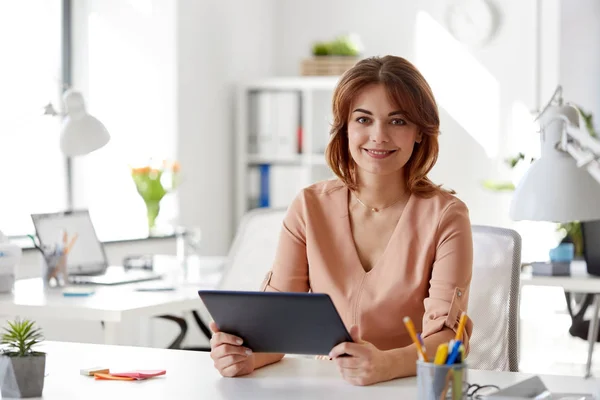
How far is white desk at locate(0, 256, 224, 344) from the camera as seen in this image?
2.90 m

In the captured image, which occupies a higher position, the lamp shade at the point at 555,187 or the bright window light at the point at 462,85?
the bright window light at the point at 462,85

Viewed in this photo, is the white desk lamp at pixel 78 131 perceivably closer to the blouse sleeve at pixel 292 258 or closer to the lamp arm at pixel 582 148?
the blouse sleeve at pixel 292 258

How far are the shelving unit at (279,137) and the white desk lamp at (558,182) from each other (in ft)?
12.9

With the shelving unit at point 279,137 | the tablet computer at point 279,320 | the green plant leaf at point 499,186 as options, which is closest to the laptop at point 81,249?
the tablet computer at point 279,320

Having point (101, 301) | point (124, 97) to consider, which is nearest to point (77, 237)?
point (101, 301)

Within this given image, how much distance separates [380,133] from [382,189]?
0.49 ft

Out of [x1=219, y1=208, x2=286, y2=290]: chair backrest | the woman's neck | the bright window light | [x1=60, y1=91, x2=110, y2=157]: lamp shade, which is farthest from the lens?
the bright window light

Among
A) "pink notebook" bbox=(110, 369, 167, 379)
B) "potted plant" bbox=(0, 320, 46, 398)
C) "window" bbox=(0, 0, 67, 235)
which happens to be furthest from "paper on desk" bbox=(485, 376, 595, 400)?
"window" bbox=(0, 0, 67, 235)

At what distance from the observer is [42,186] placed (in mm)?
4504

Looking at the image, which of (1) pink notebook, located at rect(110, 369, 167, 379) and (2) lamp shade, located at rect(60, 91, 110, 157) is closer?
(1) pink notebook, located at rect(110, 369, 167, 379)

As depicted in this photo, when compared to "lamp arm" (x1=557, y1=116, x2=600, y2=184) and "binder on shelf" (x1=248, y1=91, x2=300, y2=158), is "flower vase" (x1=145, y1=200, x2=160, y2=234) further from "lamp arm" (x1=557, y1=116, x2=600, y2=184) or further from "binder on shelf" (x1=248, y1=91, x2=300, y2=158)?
"lamp arm" (x1=557, y1=116, x2=600, y2=184)

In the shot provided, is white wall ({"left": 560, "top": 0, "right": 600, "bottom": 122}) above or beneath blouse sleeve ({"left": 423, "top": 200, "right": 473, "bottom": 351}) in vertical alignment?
above

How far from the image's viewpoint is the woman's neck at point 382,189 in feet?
7.16

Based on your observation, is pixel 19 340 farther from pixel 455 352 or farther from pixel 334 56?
pixel 334 56
